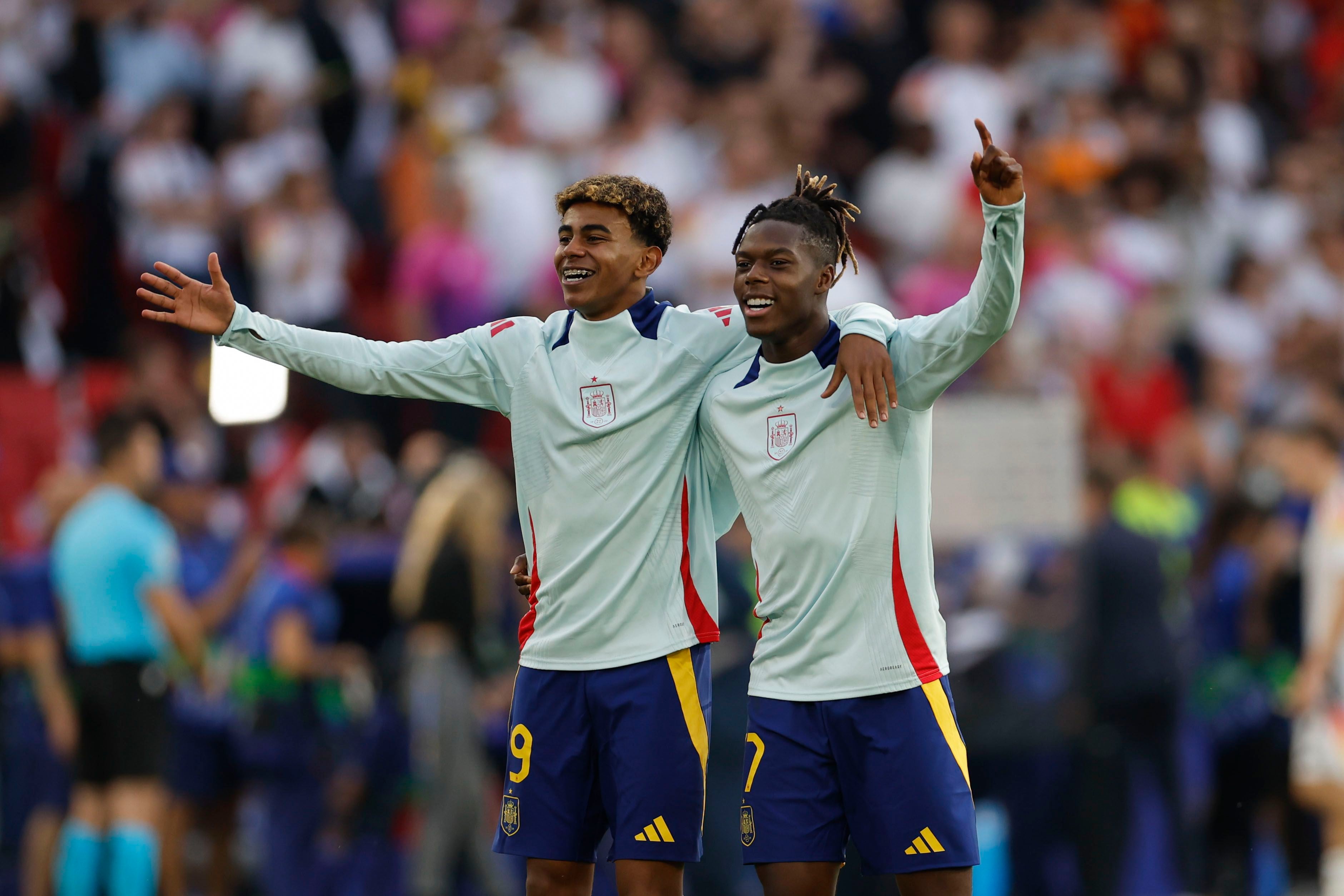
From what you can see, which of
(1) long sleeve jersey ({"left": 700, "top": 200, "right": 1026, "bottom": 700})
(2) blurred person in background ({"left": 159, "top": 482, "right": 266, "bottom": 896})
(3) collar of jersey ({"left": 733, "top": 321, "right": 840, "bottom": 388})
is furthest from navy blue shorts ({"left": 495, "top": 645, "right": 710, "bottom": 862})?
(2) blurred person in background ({"left": 159, "top": 482, "right": 266, "bottom": 896})

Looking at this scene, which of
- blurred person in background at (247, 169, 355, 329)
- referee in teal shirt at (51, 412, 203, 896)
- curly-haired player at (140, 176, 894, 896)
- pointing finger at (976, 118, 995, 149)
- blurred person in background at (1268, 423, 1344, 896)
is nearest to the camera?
pointing finger at (976, 118, 995, 149)

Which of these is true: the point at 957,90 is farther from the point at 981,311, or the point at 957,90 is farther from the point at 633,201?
the point at 981,311

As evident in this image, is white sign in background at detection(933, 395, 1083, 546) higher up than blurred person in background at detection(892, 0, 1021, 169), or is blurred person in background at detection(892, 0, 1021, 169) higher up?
blurred person in background at detection(892, 0, 1021, 169)

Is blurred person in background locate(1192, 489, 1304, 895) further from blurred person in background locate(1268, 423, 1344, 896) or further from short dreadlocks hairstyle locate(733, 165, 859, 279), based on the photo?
short dreadlocks hairstyle locate(733, 165, 859, 279)

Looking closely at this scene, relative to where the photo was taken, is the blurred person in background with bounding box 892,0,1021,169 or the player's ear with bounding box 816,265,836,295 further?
the blurred person in background with bounding box 892,0,1021,169

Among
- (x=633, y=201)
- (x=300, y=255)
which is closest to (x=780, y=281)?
(x=633, y=201)

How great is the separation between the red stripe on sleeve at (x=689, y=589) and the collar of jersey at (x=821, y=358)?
0.37m

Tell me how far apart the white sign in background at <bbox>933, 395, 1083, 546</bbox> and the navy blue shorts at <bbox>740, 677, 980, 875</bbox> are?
4441 mm

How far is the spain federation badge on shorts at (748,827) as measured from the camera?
5020 mm

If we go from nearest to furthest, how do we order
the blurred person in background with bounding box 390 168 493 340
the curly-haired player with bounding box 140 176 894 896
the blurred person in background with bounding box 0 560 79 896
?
the curly-haired player with bounding box 140 176 894 896
the blurred person in background with bounding box 0 560 79 896
the blurred person in background with bounding box 390 168 493 340

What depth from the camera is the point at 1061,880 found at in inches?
412

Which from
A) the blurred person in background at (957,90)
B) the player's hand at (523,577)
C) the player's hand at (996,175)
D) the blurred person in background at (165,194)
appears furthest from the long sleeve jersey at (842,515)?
the blurred person in background at (957,90)

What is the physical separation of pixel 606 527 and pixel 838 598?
724mm

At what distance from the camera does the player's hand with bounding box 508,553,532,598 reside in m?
5.50
